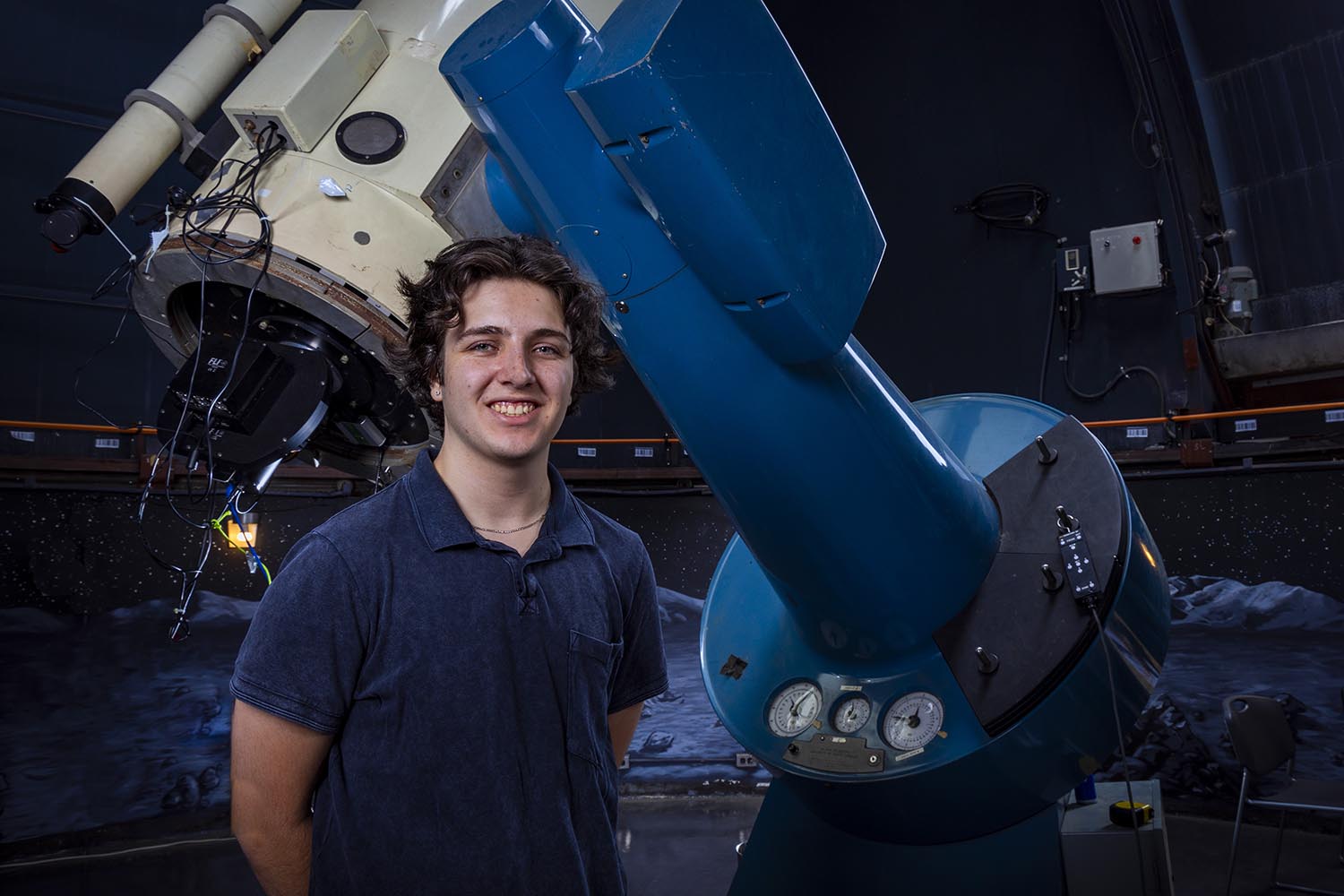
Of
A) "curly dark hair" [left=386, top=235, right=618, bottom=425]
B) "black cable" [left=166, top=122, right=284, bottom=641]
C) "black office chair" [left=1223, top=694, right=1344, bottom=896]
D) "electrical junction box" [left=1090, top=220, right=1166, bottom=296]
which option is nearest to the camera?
"curly dark hair" [left=386, top=235, right=618, bottom=425]

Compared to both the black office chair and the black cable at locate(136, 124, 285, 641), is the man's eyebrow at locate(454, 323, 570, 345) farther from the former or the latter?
the black office chair

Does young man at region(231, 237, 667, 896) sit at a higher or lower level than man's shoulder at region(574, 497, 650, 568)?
higher

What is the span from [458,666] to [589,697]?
20 cm

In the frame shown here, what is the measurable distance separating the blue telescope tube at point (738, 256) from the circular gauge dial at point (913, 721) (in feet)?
0.52

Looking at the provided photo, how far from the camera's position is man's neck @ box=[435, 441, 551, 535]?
1.35 m

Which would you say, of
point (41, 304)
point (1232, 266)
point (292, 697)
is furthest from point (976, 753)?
point (41, 304)

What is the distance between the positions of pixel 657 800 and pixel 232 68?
4086mm

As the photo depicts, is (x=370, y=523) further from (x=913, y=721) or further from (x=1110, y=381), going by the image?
(x=1110, y=381)

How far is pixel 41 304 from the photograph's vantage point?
457 centimetres

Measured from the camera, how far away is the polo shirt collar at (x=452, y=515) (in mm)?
1265

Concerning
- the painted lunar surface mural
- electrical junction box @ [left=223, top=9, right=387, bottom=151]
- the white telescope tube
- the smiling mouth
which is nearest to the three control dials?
the smiling mouth

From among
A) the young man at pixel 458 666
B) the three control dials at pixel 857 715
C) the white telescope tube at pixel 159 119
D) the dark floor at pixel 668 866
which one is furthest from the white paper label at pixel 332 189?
the dark floor at pixel 668 866

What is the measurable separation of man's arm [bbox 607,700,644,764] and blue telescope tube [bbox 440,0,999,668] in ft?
1.24

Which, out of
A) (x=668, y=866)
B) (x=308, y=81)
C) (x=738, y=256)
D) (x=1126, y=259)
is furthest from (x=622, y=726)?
(x=1126, y=259)
